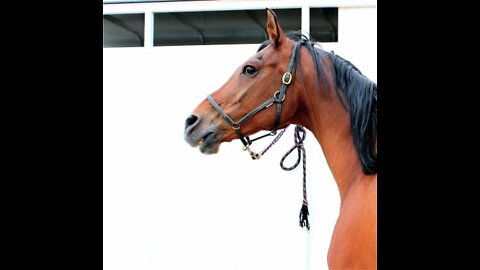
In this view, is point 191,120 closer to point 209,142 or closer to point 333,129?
point 209,142

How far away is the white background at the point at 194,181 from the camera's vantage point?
3801 mm

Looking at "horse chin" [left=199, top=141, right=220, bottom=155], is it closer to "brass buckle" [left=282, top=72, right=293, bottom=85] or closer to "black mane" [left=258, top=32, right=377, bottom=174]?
"brass buckle" [left=282, top=72, right=293, bottom=85]

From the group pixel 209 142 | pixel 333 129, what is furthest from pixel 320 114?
pixel 209 142

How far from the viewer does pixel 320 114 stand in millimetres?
2361

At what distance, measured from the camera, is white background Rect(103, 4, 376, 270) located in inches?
150

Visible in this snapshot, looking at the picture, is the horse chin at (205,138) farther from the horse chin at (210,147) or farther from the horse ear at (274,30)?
the horse ear at (274,30)

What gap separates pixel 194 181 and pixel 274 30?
73.5 inches

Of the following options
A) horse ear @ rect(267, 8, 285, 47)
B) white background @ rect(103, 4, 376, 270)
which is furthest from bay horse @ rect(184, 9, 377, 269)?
white background @ rect(103, 4, 376, 270)

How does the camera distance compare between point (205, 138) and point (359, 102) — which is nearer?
point (359, 102)

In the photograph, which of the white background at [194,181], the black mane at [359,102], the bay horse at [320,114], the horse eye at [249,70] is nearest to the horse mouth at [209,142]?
the bay horse at [320,114]
